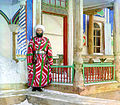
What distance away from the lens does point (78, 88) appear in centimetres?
485

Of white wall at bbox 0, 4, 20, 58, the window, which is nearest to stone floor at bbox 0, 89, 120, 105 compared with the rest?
white wall at bbox 0, 4, 20, 58

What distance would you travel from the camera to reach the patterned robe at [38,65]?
532cm

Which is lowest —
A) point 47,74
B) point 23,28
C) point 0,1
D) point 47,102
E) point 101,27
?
point 47,102

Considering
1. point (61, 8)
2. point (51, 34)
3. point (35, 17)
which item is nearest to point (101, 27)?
point (51, 34)

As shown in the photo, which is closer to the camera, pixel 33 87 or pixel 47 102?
pixel 47 102

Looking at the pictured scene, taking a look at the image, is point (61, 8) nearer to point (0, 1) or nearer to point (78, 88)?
point (0, 1)

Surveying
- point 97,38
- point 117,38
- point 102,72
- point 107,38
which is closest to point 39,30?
point 102,72

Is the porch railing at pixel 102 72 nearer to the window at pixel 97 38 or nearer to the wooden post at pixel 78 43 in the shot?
the wooden post at pixel 78 43

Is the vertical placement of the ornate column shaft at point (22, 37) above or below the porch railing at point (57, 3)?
below

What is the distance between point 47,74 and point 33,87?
517 mm

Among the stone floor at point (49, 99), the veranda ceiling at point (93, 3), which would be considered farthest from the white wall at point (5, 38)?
the stone floor at point (49, 99)

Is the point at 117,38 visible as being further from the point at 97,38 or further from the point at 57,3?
the point at 97,38

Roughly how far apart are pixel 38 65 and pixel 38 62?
81 millimetres

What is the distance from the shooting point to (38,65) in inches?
210
